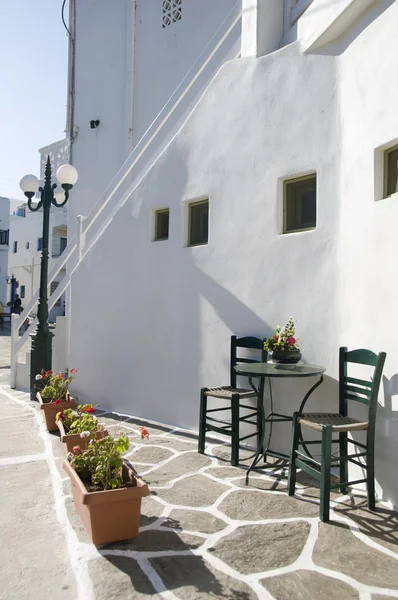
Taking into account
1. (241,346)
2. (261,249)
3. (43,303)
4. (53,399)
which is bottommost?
(53,399)

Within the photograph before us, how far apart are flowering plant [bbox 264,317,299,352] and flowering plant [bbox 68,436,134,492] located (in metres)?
1.77

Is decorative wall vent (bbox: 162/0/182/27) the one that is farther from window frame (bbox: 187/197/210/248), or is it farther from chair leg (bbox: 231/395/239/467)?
chair leg (bbox: 231/395/239/467)

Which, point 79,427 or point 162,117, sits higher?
point 162,117

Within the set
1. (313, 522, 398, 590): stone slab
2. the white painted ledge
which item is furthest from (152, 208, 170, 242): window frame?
(313, 522, 398, 590): stone slab

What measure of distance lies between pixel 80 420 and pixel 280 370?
1.94 metres

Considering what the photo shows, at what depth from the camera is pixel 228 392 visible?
4.86 metres

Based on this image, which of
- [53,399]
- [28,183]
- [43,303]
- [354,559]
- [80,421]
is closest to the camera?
[354,559]

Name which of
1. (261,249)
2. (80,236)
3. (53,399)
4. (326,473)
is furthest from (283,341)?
(80,236)

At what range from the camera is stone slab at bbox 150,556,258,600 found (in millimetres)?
2541

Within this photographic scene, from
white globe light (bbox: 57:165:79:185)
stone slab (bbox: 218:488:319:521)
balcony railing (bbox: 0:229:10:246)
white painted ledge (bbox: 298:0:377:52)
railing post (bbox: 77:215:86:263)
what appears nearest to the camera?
stone slab (bbox: 218:488:319:521)

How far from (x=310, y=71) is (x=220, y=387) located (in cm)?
346

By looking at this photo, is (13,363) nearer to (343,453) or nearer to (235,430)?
(235,430)

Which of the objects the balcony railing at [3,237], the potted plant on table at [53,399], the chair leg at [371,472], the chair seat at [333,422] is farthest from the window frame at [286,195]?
the balcony railing at [3,237]

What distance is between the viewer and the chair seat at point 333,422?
3538 mm
